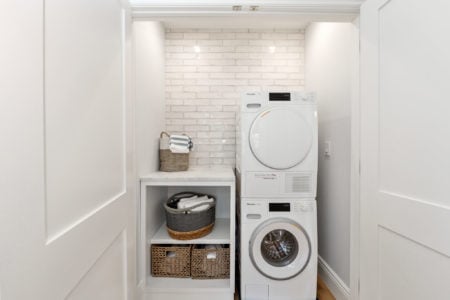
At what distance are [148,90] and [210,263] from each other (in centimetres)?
157

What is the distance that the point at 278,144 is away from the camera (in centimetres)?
188

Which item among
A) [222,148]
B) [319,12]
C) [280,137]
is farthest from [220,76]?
[319,12]

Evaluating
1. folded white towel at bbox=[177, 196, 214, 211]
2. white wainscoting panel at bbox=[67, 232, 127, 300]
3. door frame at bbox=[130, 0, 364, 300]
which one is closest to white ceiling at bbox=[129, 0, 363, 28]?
door frame at bbox=[130, 0, 364, 300]

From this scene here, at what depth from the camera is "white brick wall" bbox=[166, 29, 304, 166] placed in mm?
2693

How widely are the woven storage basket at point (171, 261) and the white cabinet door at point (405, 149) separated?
1287 millimetres

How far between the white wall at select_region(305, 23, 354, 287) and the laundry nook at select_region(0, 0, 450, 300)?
2 cm

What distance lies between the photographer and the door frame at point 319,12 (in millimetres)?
1388

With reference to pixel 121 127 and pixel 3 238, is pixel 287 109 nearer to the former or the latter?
pixel 121 127

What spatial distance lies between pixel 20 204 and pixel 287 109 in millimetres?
1709

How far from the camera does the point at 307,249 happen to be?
1.90 metres

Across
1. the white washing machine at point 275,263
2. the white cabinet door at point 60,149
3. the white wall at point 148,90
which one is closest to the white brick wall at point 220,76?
the white wall at point 148,90

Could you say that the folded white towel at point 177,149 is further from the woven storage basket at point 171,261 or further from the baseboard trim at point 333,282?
the baseboard trim at point 333,282

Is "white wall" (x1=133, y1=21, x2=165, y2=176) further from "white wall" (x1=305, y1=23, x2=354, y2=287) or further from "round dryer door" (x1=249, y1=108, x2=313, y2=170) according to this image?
"white wall" (x1=305, y1=23, x2=354, y2=287)

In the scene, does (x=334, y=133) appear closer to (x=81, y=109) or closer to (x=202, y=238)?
(x=202, y=238)
